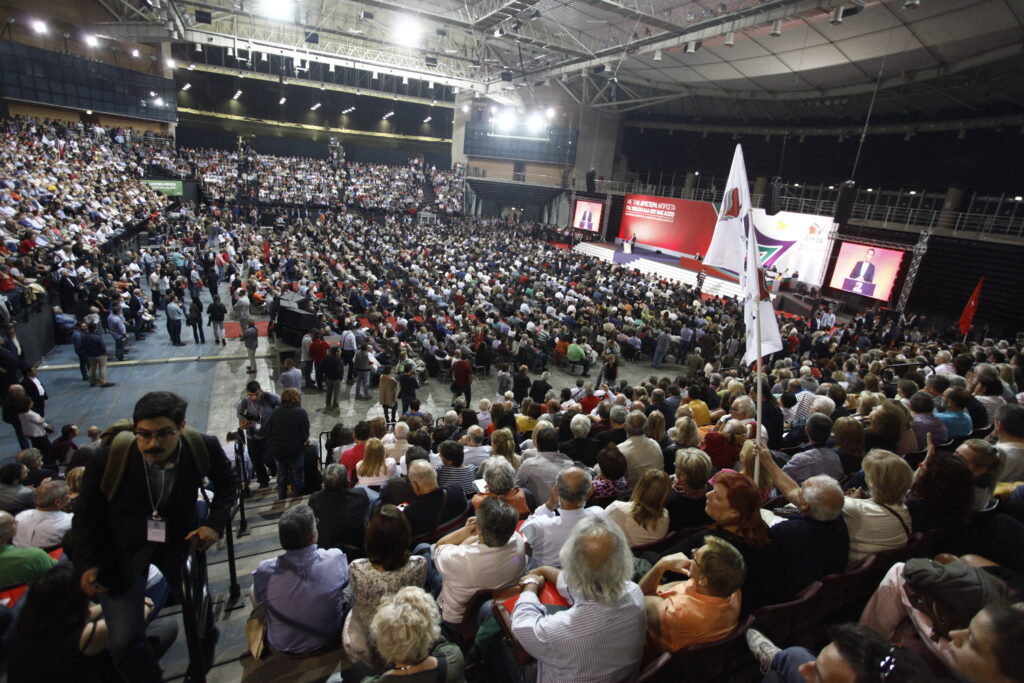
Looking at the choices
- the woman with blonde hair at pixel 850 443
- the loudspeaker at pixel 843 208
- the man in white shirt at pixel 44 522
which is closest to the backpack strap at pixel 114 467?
the man in white shirt at pixel 44 522

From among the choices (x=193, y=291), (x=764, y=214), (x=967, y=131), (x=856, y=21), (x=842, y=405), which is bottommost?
(x=193, y=291)

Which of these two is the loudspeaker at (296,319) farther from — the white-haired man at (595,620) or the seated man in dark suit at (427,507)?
the white-haired man at (595,620)

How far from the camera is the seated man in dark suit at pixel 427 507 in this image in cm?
289

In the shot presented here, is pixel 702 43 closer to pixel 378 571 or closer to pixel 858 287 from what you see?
pixel 858 287

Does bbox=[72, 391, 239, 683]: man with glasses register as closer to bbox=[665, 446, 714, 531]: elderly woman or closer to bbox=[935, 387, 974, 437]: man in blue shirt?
bbox=[665, 446, 714, 531]: elderly woman

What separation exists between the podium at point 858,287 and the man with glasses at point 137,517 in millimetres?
19254

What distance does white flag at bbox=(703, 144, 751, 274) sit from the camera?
130 inches

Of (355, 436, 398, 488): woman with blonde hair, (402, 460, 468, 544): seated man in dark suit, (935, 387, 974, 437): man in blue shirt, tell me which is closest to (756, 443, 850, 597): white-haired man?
(402, 460, 468, 544): seated man in dark suit

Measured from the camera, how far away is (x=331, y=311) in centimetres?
1290

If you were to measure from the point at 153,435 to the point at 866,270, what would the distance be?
63.9ft

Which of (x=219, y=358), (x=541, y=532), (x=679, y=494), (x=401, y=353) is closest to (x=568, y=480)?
(x=541, y=532)

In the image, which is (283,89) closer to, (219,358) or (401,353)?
(219,358)

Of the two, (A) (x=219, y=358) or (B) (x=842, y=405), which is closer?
(B) (x=842, y=405)

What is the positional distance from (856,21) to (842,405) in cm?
1404
